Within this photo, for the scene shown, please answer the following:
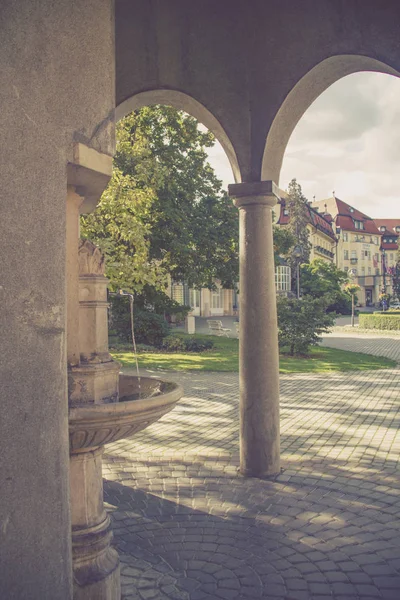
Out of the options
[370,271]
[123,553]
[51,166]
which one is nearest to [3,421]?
[51,166]

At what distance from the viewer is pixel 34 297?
8.59 feet

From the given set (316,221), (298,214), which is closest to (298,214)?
(298,214)

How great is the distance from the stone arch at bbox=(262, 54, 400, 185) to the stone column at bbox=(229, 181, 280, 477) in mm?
389

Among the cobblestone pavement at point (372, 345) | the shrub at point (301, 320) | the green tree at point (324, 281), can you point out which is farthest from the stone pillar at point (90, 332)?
the green tree at point (324, 281)

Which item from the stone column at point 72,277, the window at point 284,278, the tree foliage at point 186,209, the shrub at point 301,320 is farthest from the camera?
the window at point 284,278

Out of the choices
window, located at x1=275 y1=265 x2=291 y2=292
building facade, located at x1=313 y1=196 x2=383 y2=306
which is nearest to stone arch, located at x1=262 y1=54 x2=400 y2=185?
window, located at x1=275 y1=265 x2=291 y2=292

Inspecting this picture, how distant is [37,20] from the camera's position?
8.89ft

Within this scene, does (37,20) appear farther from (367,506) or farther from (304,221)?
(304,221)

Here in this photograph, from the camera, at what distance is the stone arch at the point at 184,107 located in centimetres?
593

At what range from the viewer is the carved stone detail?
3.56m

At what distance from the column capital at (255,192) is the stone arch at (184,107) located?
0.61ft

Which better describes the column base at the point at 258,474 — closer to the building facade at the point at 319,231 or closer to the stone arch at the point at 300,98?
the stone arch at the point at 300,98

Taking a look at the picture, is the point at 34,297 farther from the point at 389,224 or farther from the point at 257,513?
the point at 389,224

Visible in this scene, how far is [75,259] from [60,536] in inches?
64.0
